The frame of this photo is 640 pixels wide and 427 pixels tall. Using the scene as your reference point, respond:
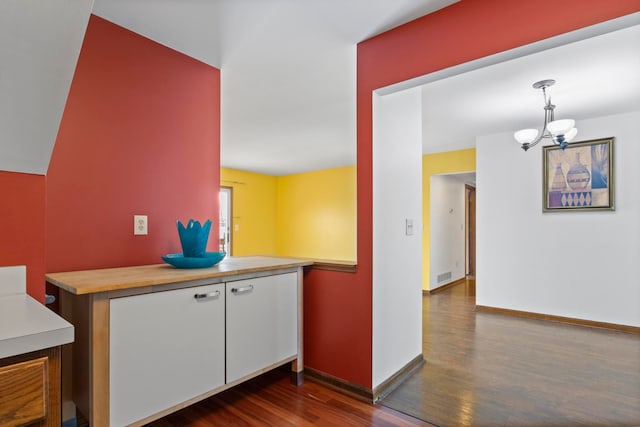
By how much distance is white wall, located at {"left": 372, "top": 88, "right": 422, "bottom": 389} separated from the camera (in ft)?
6.72

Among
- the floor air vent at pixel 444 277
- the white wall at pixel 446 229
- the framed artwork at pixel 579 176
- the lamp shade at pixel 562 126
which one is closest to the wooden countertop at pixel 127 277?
the lamp shade at pixel 562 126

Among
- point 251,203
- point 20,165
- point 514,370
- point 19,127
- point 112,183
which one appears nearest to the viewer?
point 19,127

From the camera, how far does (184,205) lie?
225 cm

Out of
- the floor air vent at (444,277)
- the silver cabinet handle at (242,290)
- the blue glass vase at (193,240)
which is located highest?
the blue glass vase at (193,240)

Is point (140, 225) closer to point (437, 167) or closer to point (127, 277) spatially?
point (127, 277)

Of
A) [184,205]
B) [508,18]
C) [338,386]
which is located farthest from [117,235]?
[508,18]

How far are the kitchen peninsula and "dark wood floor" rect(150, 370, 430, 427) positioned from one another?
0.69 ft

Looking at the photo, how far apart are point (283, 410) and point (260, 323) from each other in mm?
497

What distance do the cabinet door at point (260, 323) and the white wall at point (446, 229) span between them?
11.7 ft

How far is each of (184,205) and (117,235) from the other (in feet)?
1.50

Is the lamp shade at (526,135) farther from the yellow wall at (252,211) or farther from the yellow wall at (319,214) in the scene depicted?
the yellow wall at (252,211)

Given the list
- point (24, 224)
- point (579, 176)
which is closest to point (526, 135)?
point (579, 176)

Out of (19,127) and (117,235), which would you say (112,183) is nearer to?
(117,235)

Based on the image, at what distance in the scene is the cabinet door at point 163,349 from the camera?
1.37 m
